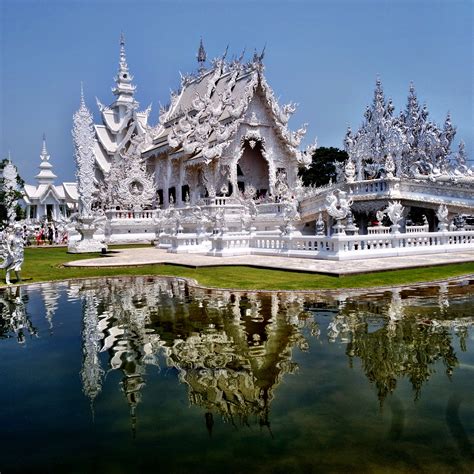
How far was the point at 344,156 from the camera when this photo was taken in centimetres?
6028

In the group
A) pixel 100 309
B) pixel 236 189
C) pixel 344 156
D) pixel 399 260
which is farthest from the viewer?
pixel 344 156

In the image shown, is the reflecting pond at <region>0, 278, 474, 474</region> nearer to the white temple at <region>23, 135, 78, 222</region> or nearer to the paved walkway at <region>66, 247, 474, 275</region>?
the paved walkway at <region>66, 247, 474, 275</region>

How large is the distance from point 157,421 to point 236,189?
28008 millimetres

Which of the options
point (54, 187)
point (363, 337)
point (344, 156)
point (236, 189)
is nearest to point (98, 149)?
point (236, 189)

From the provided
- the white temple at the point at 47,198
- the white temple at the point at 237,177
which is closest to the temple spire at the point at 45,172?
the white temple at the point at 47,198

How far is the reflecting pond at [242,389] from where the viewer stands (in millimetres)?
3615

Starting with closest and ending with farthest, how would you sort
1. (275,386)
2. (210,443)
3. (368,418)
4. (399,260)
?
(210,443) < (368,418) < (275,386) < (399,260)

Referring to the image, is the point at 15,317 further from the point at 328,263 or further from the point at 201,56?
the point at 201,56

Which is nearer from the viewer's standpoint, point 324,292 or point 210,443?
point 210,443

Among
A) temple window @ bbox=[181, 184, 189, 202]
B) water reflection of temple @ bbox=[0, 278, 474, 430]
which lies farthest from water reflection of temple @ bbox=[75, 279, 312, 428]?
temple window @ bbox=[181, 184, 189, 202]

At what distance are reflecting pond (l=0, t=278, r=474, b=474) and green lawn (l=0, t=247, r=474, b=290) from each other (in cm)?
220

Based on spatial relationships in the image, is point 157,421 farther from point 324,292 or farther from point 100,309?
point 324,292

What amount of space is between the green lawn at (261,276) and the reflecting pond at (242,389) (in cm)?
220

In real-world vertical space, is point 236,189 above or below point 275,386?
above
